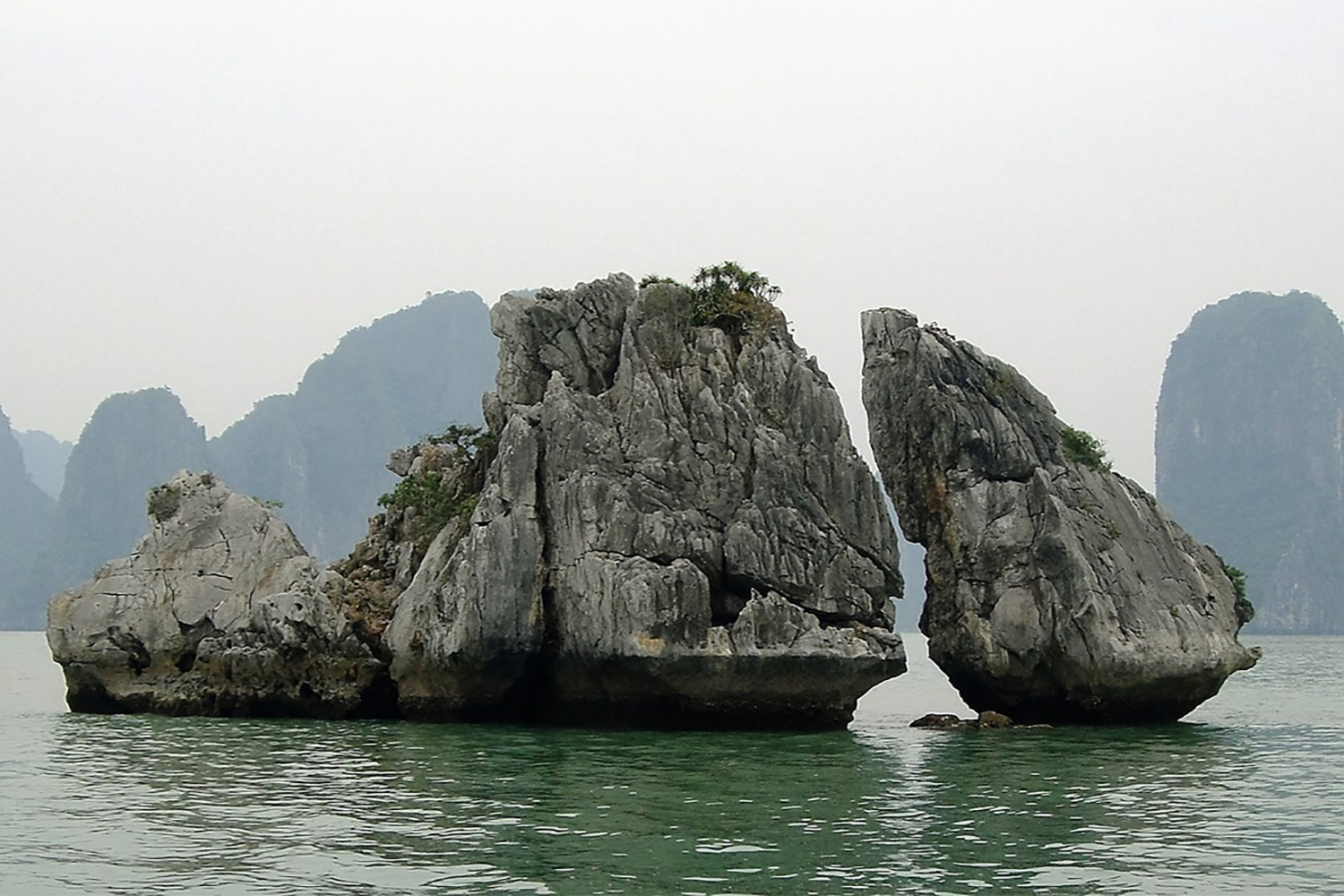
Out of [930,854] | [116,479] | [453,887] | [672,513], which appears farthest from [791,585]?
[116,479]

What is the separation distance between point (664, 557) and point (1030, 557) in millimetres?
8153

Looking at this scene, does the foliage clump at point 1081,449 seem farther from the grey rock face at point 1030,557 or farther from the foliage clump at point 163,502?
the foliage clump at point 163,502

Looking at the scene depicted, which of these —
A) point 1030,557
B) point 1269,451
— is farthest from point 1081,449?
point 1269,451

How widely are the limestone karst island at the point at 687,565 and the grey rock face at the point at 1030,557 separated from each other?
65 mm

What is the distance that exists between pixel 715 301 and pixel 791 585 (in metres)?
7.12

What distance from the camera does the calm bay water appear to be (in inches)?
567

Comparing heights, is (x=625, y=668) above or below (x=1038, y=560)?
below

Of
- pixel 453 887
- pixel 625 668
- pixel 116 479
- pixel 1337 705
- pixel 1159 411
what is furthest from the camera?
pixel 1159 411

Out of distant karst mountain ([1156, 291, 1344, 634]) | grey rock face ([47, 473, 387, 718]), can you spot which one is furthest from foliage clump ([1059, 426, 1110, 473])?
distant karst mountain ([1156, 291, 1344, 634])

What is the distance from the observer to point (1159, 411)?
199000mm

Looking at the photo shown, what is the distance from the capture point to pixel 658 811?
18.4 m

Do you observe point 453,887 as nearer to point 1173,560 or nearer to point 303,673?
point 303,673

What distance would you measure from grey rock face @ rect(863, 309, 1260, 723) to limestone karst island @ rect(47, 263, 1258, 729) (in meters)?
0.07

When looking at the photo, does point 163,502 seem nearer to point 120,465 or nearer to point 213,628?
point 213,628
